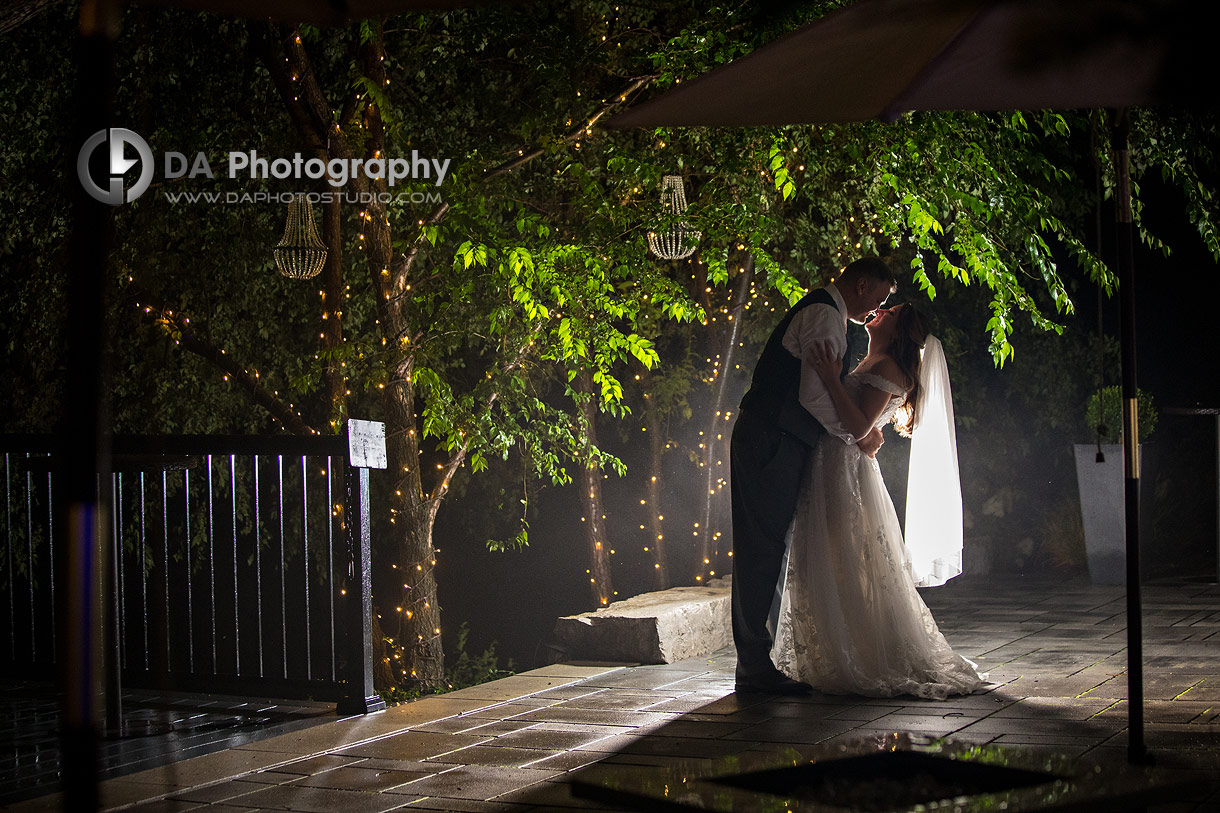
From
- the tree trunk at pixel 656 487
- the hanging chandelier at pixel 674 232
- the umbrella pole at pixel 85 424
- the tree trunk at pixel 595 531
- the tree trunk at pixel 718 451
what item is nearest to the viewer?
the umbrella pole at pixel 85 424

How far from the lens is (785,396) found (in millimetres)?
4922

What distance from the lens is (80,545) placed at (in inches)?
77.4

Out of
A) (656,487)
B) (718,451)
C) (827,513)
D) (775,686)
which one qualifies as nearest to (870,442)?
(827,513)

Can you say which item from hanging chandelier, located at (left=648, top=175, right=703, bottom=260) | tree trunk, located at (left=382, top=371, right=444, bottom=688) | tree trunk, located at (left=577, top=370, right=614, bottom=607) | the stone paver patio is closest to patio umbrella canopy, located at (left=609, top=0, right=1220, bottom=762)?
the stone paver patio

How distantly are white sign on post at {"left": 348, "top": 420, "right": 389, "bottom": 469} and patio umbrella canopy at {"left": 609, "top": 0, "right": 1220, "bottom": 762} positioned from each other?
5.81 ft

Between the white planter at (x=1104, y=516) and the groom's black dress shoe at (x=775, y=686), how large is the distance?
429 cm

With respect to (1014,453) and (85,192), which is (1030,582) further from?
(85,192)

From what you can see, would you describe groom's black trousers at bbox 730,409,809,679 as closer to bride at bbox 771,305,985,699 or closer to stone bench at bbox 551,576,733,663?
bride at bbox 771,305,985,699

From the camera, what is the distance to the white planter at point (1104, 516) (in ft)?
26.5

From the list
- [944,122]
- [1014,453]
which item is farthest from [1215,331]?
[944,122]

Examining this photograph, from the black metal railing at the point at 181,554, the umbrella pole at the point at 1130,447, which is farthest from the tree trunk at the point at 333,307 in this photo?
the umbrella pole at the point at 1130,447

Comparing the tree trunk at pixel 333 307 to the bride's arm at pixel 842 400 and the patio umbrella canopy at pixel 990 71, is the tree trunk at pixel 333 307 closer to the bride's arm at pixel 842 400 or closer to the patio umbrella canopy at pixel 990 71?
the bride's arm at pixel 842 400

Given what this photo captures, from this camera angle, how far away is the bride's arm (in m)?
4.78

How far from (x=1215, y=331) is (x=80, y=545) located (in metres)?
10.4
